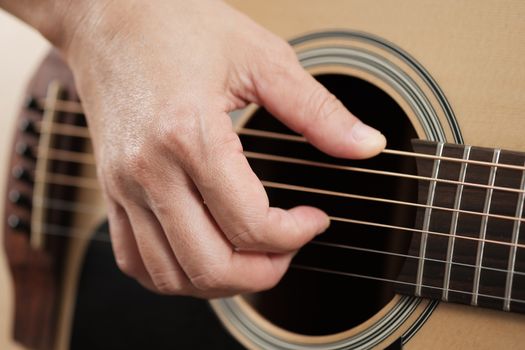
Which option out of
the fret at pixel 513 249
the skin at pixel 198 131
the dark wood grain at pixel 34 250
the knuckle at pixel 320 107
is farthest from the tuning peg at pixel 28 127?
the fret at pixel 513 249

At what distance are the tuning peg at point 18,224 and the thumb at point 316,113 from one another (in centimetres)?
52

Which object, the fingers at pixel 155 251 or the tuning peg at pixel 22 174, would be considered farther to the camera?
the tuning peg at pixel 22 174

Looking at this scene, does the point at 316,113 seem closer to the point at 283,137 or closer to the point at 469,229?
the point at 283,137

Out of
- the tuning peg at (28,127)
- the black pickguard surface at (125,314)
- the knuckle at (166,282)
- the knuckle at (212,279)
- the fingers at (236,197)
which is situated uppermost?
the tuning peg at (28,127)

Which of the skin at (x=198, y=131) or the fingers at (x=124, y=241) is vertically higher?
the skin at (x=198, y=131)

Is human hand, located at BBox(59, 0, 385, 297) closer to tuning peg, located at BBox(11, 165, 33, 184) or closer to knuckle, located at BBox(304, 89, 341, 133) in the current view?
knuckle, located at BBox(304, 89, 341, 133)

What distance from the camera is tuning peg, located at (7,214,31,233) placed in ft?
3.20

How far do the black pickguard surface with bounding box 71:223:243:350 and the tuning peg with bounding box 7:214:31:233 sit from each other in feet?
0.37

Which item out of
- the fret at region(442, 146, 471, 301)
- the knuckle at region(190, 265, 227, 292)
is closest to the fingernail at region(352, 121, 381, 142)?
the fret at region(442, 146, 471, 301)

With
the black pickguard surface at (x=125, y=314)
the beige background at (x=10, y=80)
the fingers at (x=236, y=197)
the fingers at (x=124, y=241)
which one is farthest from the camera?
the beige background at (x=10, y=80)

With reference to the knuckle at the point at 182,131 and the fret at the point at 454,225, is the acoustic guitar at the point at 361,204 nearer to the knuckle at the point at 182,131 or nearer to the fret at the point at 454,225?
the fret at the point at 454,225

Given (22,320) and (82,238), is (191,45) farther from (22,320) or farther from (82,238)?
(22,320)

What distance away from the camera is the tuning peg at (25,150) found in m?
0.97

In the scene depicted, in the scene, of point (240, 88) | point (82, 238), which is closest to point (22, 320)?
point (82, 238)
